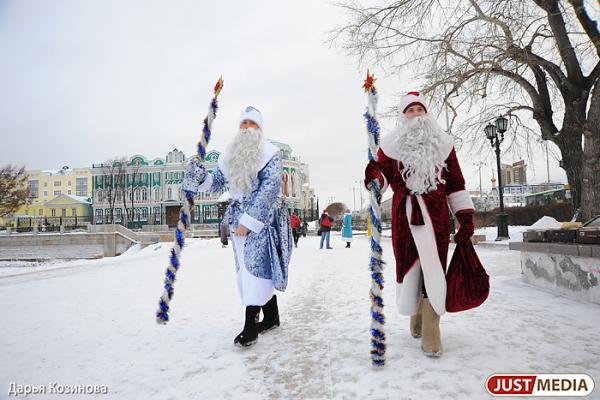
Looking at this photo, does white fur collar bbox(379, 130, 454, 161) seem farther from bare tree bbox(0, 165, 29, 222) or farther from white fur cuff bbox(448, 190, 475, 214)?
bare tree bbox(0, 165, 29, 222)

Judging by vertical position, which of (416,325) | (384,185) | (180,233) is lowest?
(416,325)

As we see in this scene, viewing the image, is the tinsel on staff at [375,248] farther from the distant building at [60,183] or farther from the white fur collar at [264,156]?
the distant building at [60,183]

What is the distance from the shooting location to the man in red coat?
→ 8.49 ft

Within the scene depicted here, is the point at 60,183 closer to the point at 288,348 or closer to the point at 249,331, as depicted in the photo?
the point at 249,331

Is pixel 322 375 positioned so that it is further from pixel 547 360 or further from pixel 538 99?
pixel 538 99

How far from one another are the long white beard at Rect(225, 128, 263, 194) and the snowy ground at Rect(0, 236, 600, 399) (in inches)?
53.6

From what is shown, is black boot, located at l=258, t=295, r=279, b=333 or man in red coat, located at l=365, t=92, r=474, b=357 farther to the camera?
black boot, located at l=258, t=295, r=279, b=333

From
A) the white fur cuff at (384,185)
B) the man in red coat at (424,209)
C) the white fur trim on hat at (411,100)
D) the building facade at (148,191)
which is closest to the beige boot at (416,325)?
the man in red coat at (424,209)

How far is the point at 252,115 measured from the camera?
11.3 feet

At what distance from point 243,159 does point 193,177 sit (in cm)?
50

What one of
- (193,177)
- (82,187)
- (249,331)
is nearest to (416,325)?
(249,331)

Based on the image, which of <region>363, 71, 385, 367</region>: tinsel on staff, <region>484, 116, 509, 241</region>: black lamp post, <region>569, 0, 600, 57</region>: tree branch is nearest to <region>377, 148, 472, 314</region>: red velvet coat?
<region>363, 71, 385, 367</region>: tinsel on staff

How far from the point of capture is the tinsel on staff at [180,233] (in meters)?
3.20

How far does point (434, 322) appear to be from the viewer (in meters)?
2.59
